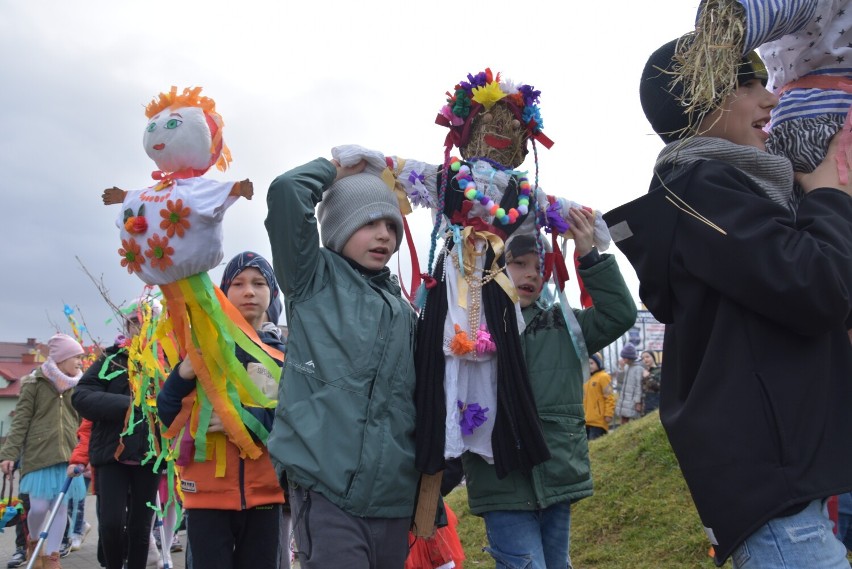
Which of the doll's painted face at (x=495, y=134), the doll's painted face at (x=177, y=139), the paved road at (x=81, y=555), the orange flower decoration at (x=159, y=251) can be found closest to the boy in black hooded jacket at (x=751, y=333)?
the doll's painted face at (x=495, y=134)

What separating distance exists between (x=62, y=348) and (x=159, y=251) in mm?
4806

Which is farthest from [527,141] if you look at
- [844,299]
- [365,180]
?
[844,299]

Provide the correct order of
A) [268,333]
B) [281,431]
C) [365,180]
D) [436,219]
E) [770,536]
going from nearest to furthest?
[770,536]
[281,431]
[365,180]
[436,219]
[268,333]

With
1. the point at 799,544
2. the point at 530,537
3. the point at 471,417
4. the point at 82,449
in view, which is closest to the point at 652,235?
the point at 799,544

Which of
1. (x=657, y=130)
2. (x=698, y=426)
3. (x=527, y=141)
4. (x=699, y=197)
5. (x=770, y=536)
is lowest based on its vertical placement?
(x=770, y=536)

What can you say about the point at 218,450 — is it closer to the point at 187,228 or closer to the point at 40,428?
the point at 187,228

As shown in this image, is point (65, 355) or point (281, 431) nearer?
point (281, 431)

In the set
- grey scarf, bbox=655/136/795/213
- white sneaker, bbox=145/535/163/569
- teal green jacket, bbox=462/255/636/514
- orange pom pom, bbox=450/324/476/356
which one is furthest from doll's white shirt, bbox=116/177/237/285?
white sneaker, bbox=145/535/163/569

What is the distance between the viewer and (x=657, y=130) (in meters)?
2.13

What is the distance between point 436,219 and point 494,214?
0.85 ft

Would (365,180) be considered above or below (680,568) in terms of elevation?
above

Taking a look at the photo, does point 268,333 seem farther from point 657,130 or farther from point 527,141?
point 657,130

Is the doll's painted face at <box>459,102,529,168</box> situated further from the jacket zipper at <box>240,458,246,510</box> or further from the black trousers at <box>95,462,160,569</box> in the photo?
the black trousers at <box>95,462,160,569</box>

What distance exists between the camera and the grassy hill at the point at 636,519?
175 inches
